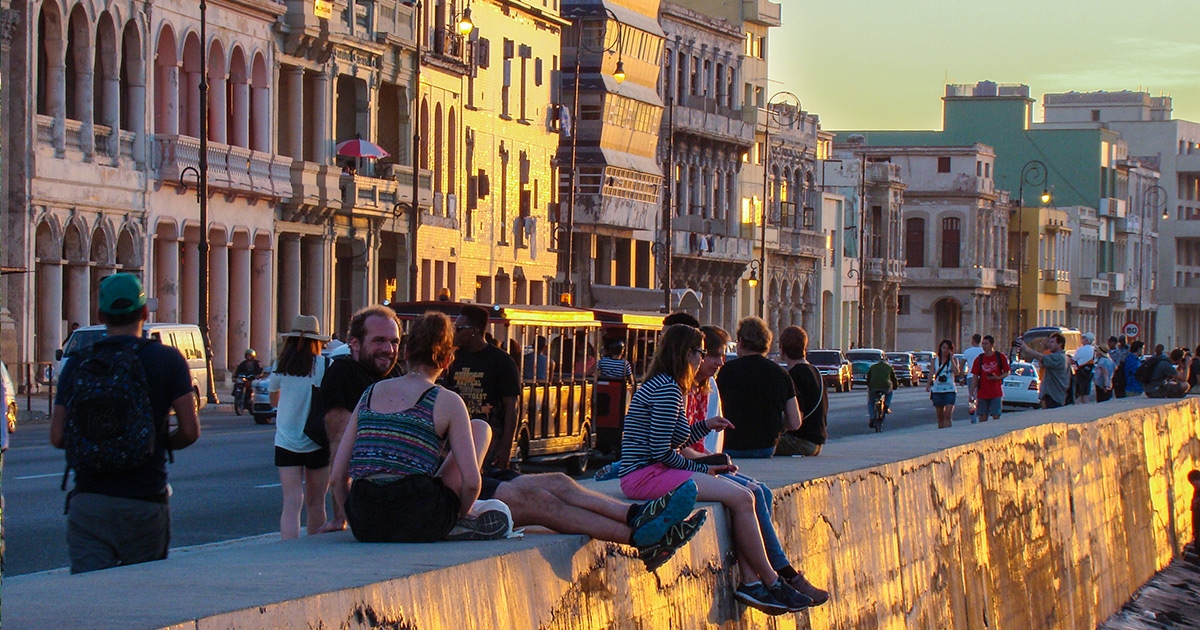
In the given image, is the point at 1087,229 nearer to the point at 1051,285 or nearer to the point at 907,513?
the point at 1051,285

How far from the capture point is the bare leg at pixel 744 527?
8977 millimetres

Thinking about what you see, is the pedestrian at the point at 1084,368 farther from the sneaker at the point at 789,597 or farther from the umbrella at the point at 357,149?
the sneaker at the point at 789,597

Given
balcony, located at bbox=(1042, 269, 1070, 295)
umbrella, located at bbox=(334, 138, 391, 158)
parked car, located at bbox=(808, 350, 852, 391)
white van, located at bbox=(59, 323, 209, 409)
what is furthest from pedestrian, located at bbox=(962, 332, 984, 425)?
balcony, located at bbox=(1042, 269, 1070, 295)

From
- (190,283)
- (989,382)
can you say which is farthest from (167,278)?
(989,382)

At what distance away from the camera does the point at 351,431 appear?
822 cm

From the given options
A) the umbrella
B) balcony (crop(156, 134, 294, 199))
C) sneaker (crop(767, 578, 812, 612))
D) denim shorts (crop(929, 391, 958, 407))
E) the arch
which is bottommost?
denim shorts (crop(929, 391, 958, 407))

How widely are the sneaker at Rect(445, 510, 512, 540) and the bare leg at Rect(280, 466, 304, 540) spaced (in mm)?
4294

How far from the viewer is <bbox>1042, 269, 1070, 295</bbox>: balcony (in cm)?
13675

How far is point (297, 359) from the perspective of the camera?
12.0 meters

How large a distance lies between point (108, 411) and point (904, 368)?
7867 centimetres

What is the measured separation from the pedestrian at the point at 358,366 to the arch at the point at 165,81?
3883 cm

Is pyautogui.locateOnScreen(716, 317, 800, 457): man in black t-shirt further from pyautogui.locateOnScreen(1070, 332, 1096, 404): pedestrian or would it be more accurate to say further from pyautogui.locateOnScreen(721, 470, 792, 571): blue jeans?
pyautogui.locateOnScreen(1070, 332, 1096, 404): pedestrian

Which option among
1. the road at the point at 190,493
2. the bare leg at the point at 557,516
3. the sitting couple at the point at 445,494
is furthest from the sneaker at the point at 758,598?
the road at the point at 190,493

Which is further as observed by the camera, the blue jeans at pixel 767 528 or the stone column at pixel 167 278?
the stone column at pixel 167 278
